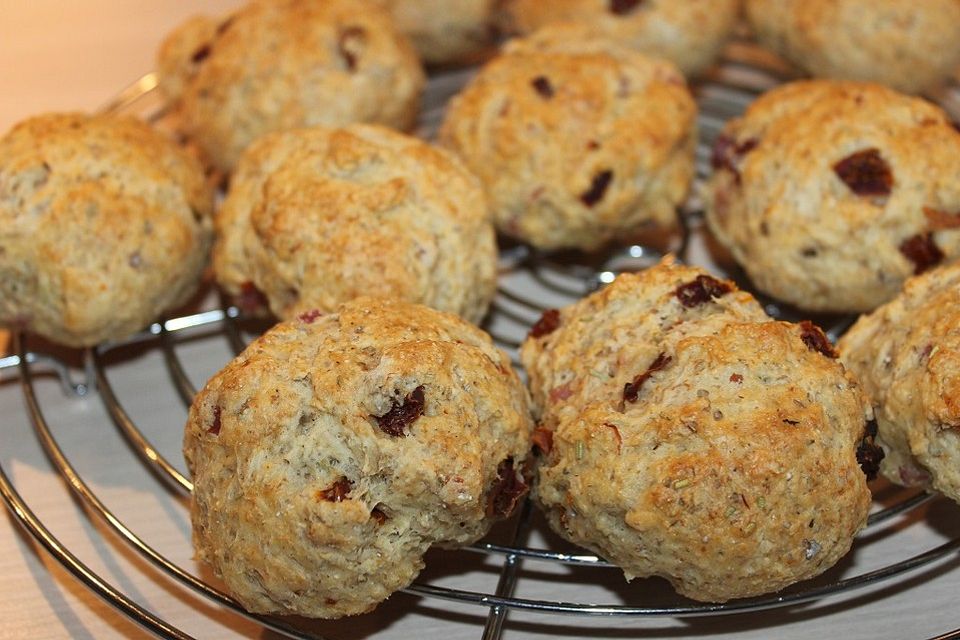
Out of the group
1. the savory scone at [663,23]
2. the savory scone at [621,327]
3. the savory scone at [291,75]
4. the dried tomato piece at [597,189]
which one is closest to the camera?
the savory scone at [621,327]

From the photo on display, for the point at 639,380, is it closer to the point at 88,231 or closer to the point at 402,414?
the point at 402,414

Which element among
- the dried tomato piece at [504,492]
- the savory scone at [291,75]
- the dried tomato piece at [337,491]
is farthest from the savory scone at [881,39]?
the dried tomato piece at [337,491]

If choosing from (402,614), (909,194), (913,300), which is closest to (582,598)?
(402,614)

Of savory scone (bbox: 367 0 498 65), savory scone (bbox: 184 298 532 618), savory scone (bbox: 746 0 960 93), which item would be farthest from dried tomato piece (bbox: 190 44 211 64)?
savory scone (bbox: 746 0 960 93)

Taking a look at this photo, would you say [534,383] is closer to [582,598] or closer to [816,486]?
[582,598]

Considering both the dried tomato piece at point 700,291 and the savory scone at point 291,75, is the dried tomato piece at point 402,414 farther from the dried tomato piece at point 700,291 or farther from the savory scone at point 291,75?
the savory scone at point 291,75
